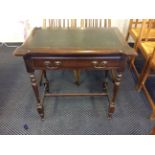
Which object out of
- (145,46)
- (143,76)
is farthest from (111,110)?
(145,46)

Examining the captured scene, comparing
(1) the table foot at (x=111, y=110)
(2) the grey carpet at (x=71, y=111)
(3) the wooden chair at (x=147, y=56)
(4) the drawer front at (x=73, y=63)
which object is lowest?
(2) the grey carpet at (x=71, y=111)

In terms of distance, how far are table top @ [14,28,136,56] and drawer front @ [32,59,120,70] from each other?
0.08 metres

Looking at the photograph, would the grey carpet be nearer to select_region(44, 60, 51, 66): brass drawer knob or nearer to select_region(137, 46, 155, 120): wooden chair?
select_region(137, 46, 155, 120): wooden chair

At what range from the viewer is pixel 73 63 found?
0.95 metres

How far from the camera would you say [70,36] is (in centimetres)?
106

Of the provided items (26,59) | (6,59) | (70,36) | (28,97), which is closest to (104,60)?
(70,36)

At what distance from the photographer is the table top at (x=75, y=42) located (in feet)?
2.85

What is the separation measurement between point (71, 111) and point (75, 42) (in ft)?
2.31

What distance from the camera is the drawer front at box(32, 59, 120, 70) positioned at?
0.94 m

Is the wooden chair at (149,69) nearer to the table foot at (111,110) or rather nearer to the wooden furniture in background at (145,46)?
the wooden furniture in background at (145,46)

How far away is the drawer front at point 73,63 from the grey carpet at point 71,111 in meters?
0.58

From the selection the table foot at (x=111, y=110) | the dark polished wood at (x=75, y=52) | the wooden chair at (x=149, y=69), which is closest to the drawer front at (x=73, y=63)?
the dark polished wood at (x=75, y=52)

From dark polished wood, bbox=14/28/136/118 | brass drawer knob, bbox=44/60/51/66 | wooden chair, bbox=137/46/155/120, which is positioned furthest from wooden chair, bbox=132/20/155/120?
brass drawer knob, bbox=44/60/51/66
